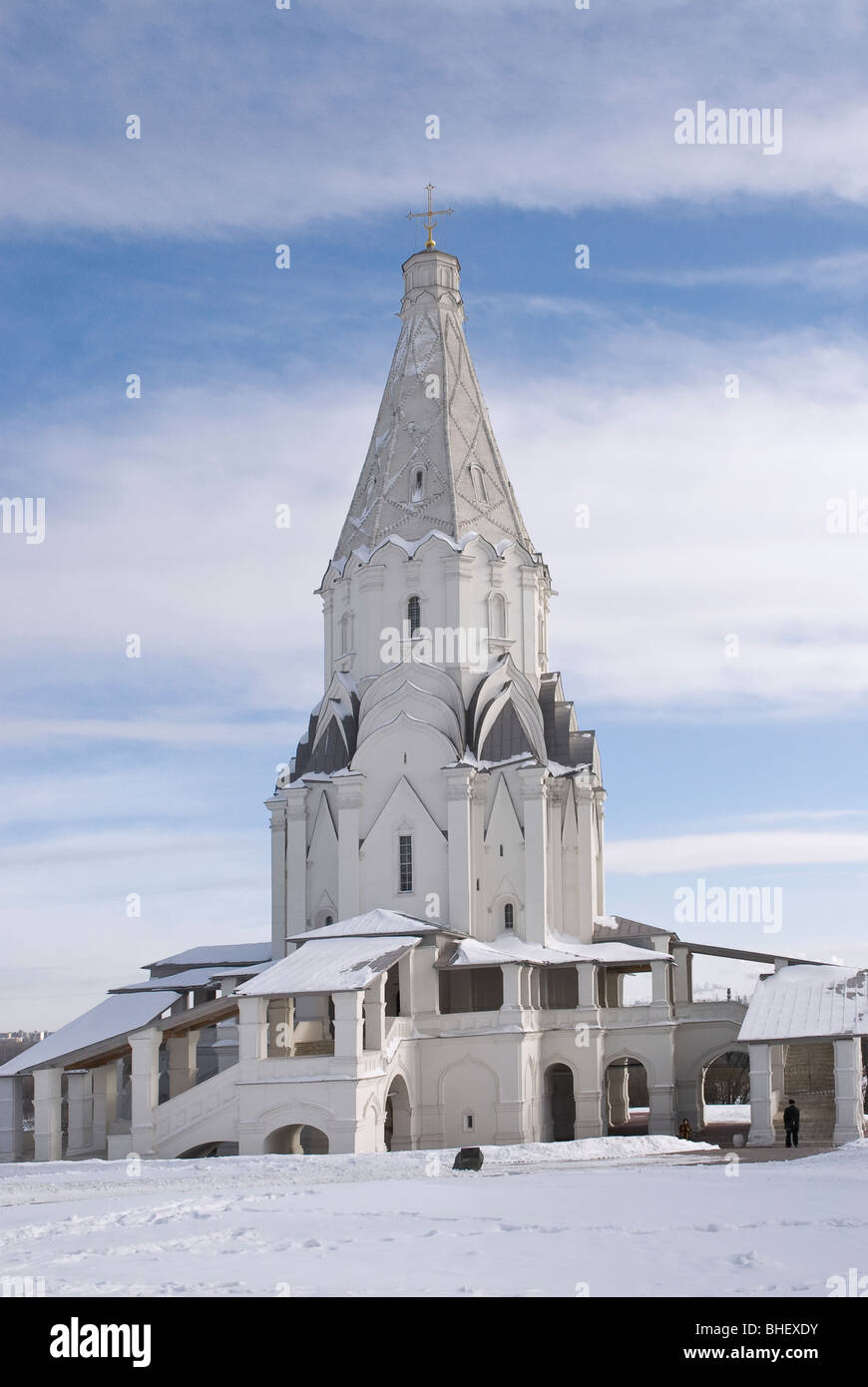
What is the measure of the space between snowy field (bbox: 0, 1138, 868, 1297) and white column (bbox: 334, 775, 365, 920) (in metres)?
16.7

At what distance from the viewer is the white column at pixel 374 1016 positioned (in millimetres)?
29656

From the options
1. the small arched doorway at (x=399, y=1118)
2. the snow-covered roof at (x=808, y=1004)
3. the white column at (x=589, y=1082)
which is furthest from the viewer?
the white column at (x=589, y=1082)

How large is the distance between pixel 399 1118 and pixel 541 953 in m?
5.43

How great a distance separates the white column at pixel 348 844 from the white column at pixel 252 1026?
709 centimetres

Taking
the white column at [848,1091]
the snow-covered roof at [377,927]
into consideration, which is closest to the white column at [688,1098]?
the snow-covered roof at [377,927]

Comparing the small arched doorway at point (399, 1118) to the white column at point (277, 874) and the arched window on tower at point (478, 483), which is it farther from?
the arched window on tower at point (478, 483)

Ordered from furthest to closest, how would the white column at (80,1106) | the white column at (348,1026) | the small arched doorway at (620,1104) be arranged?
the small arched doorway at (620,1104), the white column at (80,1106), the white column at (348,1026)

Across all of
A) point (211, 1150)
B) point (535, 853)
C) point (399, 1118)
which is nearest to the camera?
point (211, 1150)

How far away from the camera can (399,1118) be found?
32.4 meters

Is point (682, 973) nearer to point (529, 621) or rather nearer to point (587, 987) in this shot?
point (587, 987)

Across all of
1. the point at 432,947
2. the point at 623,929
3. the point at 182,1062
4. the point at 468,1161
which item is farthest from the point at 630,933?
the point at 468,1161

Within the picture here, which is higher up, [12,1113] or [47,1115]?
[47,1115]
